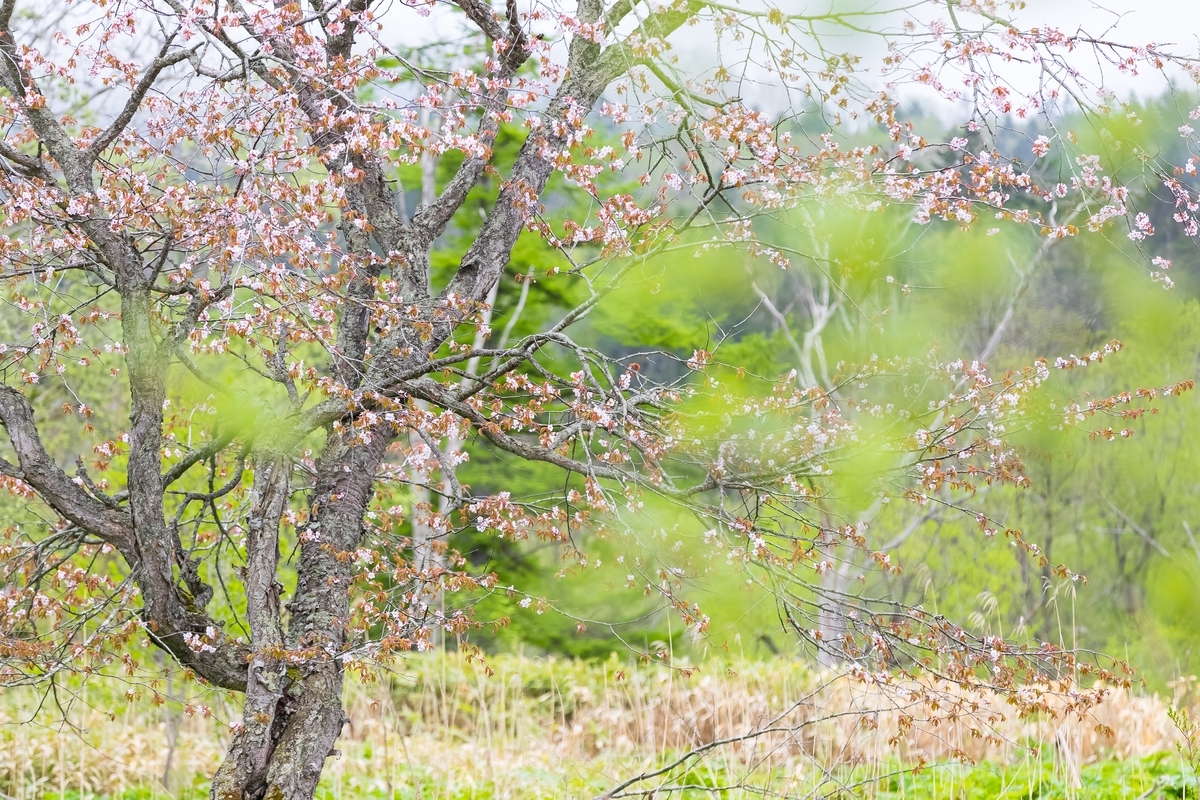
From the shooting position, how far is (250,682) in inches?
141

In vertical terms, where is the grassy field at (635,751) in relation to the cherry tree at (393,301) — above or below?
below

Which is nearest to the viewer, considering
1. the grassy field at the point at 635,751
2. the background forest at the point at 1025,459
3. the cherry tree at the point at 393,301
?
the cherry tree at the point at 393,301

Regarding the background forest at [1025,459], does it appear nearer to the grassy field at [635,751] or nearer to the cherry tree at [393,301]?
the grassy field at [635,751]

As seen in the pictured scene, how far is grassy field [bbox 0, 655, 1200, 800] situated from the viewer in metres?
5.43

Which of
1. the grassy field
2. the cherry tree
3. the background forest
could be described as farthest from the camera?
the background forest

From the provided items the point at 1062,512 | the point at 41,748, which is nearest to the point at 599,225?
the point at 41,748

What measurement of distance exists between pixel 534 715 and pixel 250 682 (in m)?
5.58

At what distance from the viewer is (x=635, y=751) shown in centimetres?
630

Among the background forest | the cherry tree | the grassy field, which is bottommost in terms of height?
the grassy field

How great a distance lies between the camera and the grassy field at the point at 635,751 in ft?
17.8

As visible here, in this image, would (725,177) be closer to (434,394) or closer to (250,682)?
(434,394)

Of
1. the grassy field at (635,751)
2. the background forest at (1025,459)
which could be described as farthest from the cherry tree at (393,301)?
the background forest at (1025,459)

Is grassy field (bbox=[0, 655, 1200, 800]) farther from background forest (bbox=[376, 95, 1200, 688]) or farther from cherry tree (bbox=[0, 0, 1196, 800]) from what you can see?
background forest (bbox=[376, 95, 1200, 688])

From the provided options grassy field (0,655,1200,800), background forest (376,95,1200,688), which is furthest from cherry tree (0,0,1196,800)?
background forest (376,95,1200,688)
